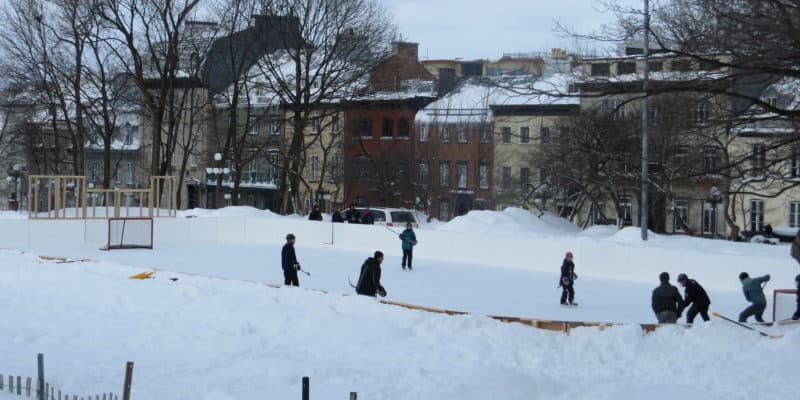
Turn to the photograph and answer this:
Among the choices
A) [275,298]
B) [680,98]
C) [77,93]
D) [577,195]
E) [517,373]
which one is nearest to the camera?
[517,373]

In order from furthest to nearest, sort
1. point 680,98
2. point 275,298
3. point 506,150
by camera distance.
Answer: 1. point 506,150
2. point 680,98
3. point 275,298

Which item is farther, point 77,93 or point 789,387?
point 77,93

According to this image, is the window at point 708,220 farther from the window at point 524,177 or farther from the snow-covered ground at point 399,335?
the snow-covered ground at point 399,335

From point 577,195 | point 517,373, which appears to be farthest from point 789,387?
point 577,195

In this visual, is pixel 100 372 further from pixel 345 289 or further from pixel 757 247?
pixel 757 247

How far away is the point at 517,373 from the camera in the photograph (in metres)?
14.4

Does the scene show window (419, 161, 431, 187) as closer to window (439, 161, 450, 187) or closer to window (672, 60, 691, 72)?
window (439, 161, 450, 187)

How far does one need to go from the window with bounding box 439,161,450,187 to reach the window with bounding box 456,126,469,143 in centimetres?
153

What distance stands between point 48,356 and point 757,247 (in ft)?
63.9

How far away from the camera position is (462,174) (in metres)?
63.2

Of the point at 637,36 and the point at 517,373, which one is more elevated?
the point at 637,36

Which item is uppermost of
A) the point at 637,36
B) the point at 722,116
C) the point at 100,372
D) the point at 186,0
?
the point at 186,0

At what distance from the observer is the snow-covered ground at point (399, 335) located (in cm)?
1380

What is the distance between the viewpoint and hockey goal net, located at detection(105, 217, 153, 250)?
119ft
